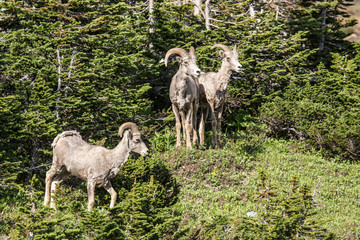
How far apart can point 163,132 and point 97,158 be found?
5.62 m

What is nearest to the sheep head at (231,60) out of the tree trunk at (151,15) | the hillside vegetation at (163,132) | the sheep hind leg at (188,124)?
the sheep hind leg at (188,124)

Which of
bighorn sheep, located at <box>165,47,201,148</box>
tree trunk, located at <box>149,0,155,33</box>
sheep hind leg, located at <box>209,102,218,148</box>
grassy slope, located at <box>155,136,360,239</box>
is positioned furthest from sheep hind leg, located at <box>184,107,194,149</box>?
tree trunk, located at <box>149,0,155,33</box>

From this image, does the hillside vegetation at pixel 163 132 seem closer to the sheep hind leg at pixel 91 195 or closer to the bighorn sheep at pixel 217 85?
the sheep hind leg at pixel 91 195

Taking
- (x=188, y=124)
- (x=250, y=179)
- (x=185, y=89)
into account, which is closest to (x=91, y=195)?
(x=188, y=124)

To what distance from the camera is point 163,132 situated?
14.4m

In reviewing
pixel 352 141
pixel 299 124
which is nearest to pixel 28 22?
pixel 299 124

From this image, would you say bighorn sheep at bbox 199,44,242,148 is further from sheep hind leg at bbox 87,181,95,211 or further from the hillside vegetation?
sheep hind leg at bbox 87,181,95,211

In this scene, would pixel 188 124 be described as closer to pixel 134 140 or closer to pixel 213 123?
pixel 213 123

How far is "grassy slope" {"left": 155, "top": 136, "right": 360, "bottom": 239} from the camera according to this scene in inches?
399

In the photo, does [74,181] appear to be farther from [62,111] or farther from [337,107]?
[337,107]

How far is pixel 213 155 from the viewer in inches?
496

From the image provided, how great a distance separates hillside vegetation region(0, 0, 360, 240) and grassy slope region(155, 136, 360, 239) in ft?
0.15

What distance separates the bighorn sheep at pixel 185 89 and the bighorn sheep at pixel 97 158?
11.1 ft

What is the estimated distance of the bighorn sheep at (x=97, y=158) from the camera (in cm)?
885
